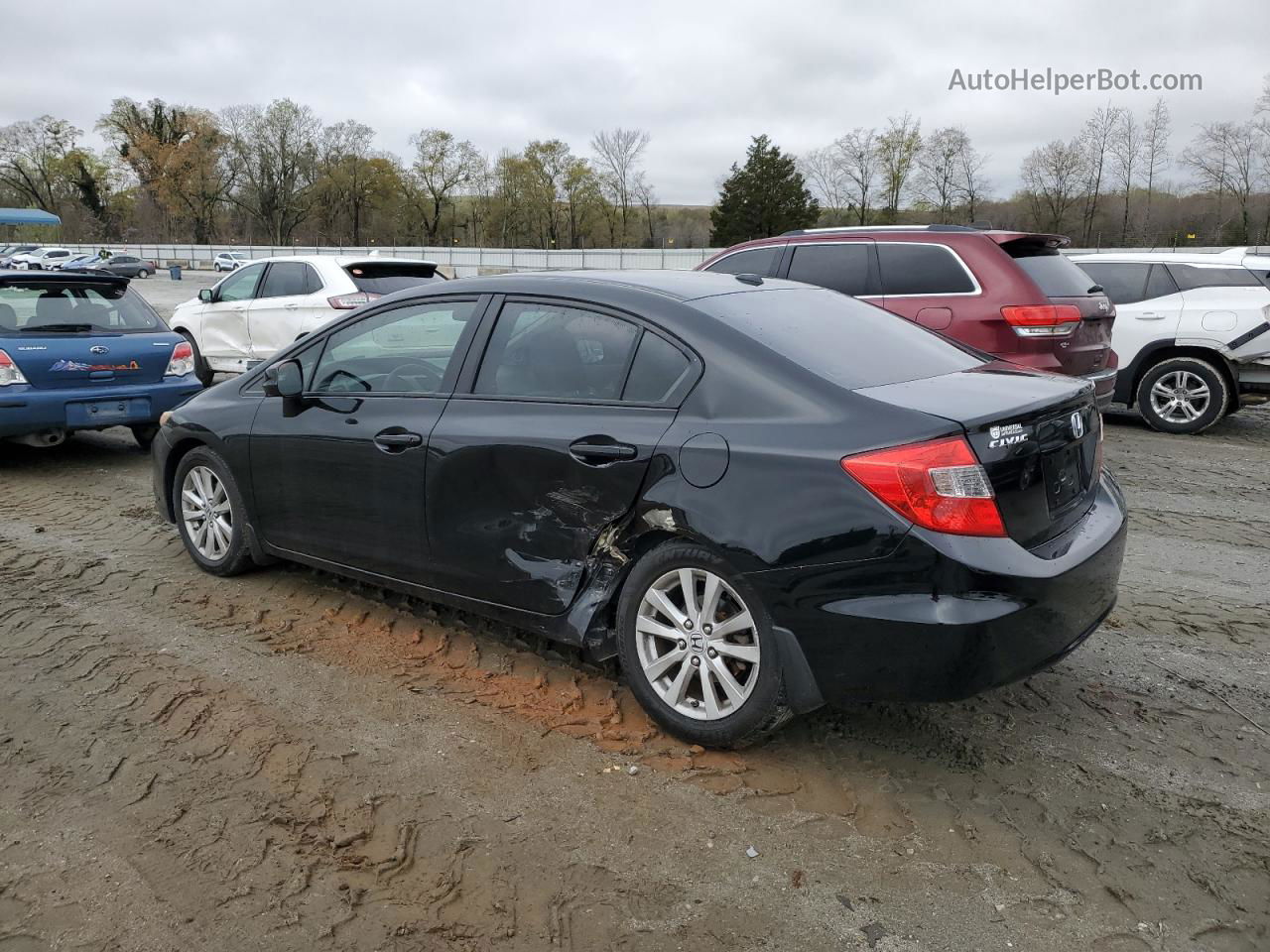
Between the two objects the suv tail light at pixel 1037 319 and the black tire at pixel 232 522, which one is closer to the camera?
the black tire at pixel 232 522

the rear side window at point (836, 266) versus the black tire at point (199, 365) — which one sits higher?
the rear side window at point (836, 266)

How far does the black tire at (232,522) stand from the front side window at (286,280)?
224 inches

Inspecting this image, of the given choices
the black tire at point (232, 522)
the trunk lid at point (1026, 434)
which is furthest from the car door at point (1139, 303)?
the black tire at point (232, 522)

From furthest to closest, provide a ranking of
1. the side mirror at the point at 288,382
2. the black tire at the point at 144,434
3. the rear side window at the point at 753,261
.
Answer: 1. the rear side window at the point at 753,261
2. the black tire at the point at 144,434
3. the side mirror at the point at 288,382

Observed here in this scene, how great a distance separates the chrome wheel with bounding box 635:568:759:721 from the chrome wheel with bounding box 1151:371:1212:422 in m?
8.39

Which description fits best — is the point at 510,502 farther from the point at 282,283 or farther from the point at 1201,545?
the point at 282,283

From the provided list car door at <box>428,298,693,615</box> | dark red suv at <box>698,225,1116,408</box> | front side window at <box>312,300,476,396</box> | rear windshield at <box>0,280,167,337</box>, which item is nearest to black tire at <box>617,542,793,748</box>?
car door at <box>428,298,693,615</box>

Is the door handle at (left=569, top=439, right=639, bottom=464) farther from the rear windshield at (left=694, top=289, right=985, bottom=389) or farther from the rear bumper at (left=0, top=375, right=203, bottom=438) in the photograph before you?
the rear bumper at (left=0, top=375, right=203, bottom=438)

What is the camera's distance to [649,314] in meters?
3.57

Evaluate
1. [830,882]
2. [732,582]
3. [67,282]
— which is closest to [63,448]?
[67,282]

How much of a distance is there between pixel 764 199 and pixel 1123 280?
63923 mm

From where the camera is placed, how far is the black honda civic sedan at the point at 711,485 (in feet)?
9.51

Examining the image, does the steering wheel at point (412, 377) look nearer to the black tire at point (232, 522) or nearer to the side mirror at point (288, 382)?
the side mirror at point (288, 382)

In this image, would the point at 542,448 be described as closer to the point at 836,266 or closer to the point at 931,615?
the point at 931,615
